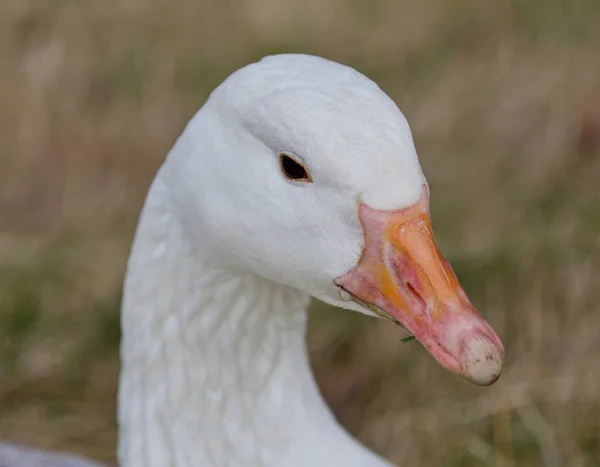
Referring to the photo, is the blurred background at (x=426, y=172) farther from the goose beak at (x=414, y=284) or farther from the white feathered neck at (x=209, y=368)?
the goose beak at (x=414, y=284)

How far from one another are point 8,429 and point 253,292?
184 cm

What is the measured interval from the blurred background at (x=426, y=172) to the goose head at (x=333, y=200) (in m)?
1.53

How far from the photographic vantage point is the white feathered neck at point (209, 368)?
218 cm

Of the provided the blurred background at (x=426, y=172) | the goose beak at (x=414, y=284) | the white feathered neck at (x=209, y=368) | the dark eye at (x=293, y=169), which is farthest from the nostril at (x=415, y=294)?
the blurred background at (x=426, y=172)

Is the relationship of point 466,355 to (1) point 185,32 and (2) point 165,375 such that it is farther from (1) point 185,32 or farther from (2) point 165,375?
(1) point 185,32

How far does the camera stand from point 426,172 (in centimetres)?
468

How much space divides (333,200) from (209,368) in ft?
2.14

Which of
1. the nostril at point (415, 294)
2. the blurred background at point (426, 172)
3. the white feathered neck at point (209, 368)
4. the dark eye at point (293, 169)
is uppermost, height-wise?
the dark eye at point (293, 169)

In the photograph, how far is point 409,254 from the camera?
5.74ft

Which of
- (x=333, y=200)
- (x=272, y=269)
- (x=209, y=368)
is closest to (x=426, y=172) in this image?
(x=209, y=368)

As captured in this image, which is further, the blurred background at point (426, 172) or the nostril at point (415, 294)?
the blurred background at point (426, 172)

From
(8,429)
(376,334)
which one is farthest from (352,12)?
(8,429)

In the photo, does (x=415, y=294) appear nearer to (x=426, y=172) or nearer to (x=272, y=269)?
(x=272, y=269)

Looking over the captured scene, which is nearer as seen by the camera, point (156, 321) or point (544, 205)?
point (156, 321)
